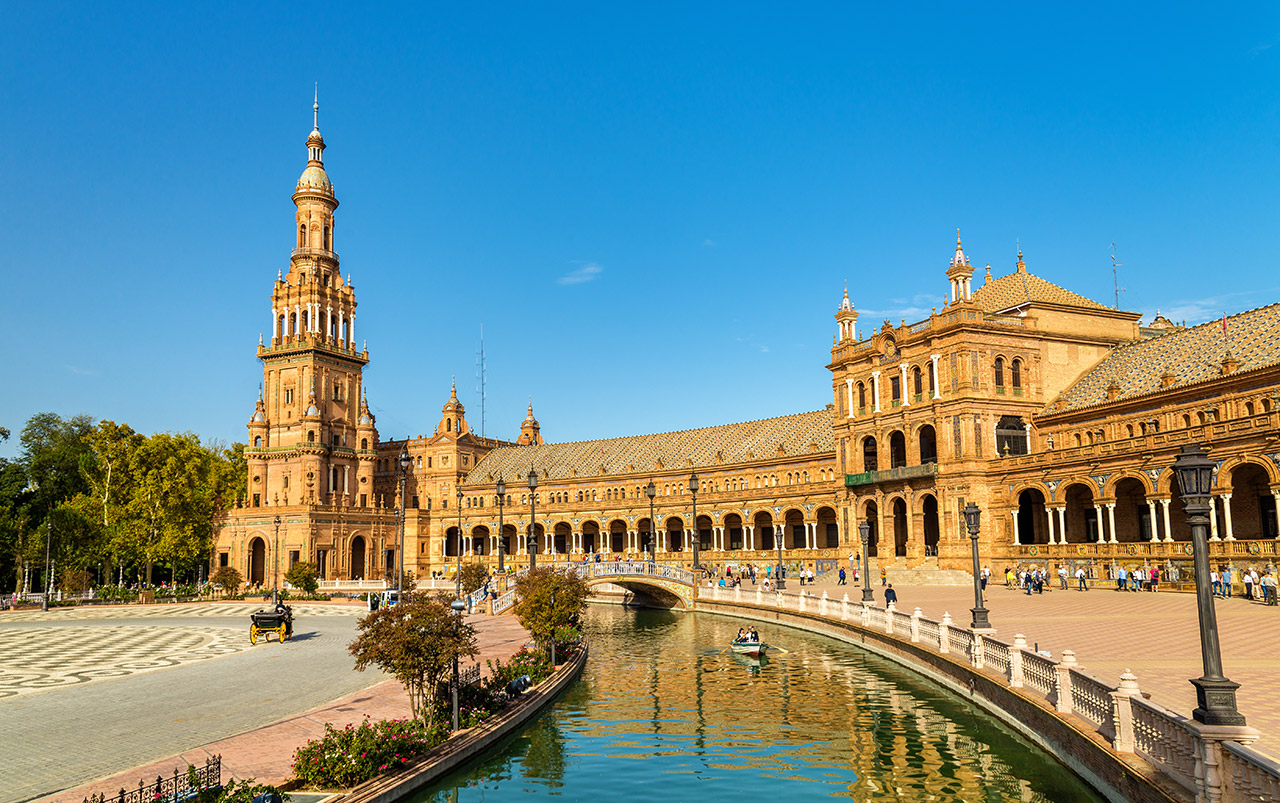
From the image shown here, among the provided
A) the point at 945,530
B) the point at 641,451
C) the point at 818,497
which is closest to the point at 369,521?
the point at 641,451

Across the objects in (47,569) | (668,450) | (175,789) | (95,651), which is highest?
(668,450)

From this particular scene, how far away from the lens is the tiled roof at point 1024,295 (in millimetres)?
61500

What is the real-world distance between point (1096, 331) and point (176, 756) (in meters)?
62.0

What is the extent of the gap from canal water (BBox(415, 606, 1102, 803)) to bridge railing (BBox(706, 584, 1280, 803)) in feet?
3.87

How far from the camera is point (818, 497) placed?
71625 millimetres

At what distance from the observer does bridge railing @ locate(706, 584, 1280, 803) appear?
31.3 ft

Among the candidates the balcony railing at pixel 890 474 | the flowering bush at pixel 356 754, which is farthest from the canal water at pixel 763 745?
the balcony railing at pixel 890 474

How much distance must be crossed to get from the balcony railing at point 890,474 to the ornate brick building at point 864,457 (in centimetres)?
13

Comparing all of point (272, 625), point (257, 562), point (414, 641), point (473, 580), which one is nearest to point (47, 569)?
point (257, 562)

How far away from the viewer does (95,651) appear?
31.7 m

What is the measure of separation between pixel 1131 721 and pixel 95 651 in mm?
32083

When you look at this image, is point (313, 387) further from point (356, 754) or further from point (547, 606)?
point (356, 754)

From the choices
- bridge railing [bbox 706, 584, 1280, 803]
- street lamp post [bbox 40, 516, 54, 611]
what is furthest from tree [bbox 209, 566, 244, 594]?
bridge railing [bbox 706, 584, 1280, 803]

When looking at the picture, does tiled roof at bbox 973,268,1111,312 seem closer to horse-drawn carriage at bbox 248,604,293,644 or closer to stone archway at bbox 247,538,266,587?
horse-drawn carriage at bbox 248,604,293,644
